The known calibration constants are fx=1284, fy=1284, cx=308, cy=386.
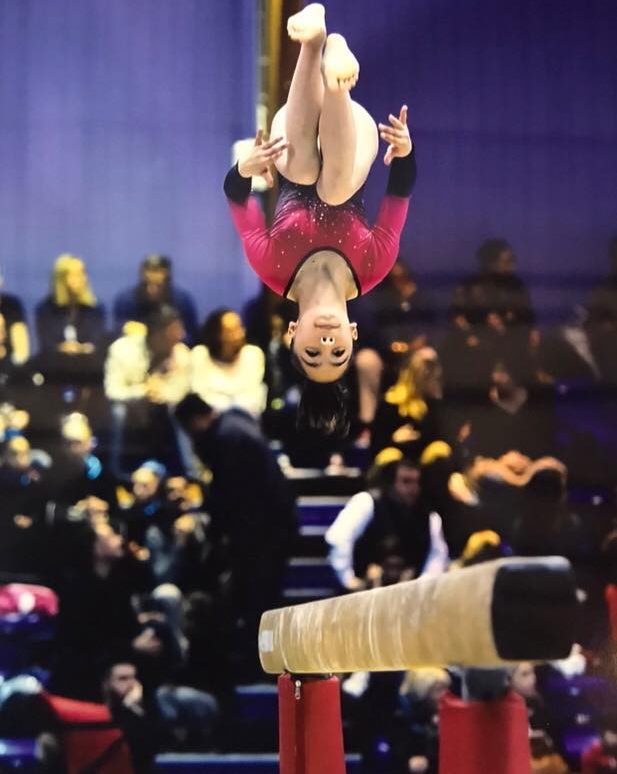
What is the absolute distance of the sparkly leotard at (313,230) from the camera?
358 centimetres

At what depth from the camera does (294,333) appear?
3.67 metres

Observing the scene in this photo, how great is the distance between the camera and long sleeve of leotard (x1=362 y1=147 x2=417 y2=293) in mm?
3627

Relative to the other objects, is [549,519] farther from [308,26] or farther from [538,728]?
[308,26]

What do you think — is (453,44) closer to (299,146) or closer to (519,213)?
(519,213)

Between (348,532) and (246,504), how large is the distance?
525 mm

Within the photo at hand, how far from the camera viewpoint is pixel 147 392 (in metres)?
6.70

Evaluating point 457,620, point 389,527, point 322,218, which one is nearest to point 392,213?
point 322,218

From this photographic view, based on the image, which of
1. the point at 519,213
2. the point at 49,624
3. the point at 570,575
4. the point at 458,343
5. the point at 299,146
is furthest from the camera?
the point at 519,213

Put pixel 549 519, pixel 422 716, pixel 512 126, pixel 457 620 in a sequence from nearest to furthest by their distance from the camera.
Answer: pixel 457 620
pixel 422 716
pixel 549 519
pixel 512 126

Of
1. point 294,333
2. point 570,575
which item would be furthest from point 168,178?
point 570,575

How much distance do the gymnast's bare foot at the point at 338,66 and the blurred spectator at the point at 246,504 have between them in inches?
129

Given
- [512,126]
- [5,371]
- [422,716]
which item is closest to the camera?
[422,716]

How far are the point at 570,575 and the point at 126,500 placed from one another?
4931 millimetres

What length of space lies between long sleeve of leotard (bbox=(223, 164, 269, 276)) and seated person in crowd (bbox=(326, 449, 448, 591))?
2777mm
